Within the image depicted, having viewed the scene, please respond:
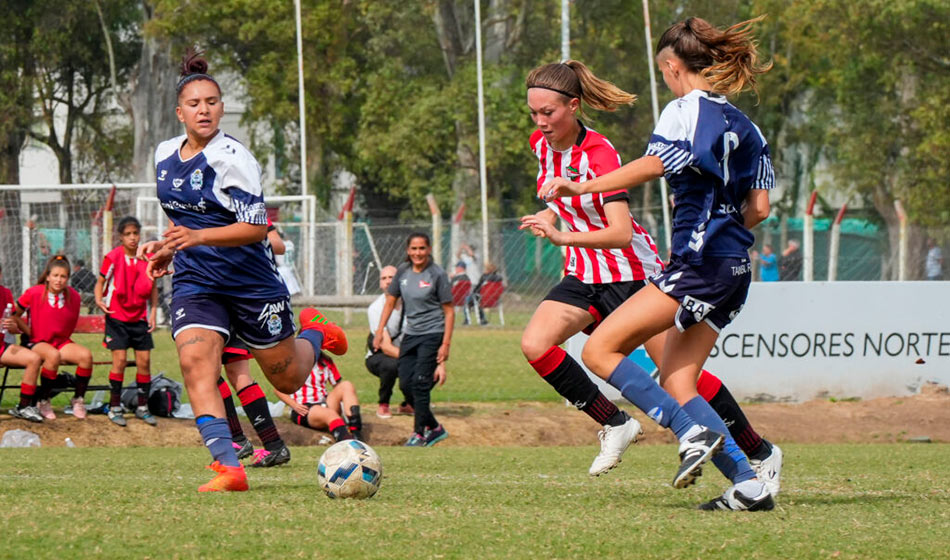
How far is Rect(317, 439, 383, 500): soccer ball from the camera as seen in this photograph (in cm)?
612

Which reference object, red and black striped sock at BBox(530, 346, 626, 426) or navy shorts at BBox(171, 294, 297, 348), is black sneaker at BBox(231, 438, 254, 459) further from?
red and black striped sock at BBox(530, 346, 626, 426)

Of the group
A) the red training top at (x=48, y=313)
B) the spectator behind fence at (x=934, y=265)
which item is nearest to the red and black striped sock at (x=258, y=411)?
the red training top at (x=48, y=313)

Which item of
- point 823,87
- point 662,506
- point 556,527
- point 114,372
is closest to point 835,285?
point 114,372

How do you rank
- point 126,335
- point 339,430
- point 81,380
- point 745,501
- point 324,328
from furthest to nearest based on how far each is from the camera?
point 126,335 → point 81,380 → point 339,430 → point 324,328 → point 745,501

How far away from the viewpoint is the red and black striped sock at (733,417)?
623cm

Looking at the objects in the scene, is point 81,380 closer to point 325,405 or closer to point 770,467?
point 325,405

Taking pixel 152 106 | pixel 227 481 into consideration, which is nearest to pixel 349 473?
pixel 227 481

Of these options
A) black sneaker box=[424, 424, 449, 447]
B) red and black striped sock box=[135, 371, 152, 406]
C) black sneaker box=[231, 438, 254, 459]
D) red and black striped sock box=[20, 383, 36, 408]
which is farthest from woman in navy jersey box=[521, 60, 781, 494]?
red and black striped sock box=[20, 383, 36, 408]

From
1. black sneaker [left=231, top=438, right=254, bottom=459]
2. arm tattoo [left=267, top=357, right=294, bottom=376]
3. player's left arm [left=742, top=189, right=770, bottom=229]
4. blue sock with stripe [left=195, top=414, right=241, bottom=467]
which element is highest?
player's left arm [left=742, top=189, right=770, bottom=229]

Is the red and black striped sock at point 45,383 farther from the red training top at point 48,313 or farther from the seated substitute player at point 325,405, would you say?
the seated substitute player at point 325,405

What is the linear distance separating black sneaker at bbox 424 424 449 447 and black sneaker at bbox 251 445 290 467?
4.09 metres

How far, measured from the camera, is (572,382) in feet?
21.3

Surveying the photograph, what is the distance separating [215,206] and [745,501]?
287 centimetres

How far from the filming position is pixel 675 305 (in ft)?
18.4
